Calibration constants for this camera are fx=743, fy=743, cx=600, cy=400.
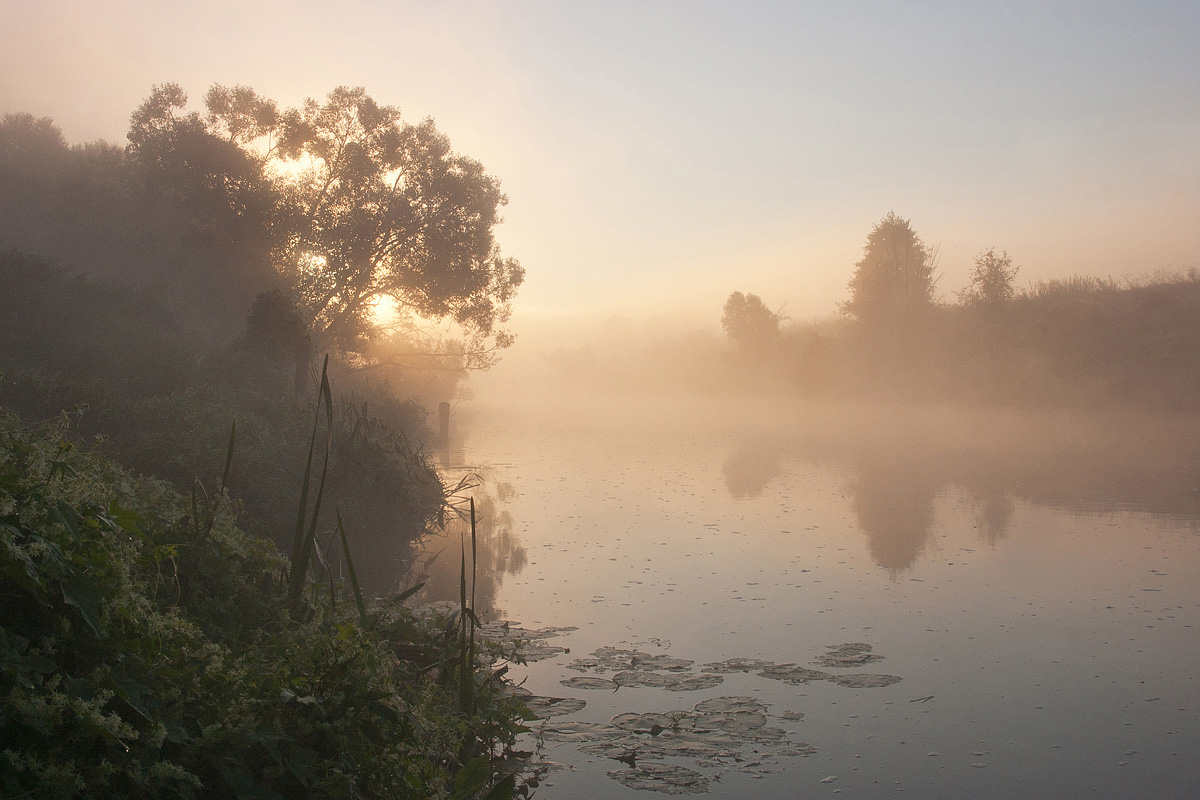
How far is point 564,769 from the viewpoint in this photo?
13.7 ft

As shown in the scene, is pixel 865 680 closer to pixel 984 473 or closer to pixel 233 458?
pixel 233 458

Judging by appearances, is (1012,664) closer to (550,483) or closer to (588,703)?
(588,703)

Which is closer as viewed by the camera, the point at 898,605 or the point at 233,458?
the point at 898,605

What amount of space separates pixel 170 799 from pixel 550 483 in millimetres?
13712

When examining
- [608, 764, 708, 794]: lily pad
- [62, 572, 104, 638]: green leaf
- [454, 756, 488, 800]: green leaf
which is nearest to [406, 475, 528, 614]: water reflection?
[608, 764, 708, 794]: lily pad

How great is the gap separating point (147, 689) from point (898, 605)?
6757 millimetres

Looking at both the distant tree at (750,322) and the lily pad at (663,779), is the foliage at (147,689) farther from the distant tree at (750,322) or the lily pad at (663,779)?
the distant tree at (750,322)

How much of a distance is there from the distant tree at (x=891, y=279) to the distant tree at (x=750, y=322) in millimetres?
8555

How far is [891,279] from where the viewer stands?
40.8 metres

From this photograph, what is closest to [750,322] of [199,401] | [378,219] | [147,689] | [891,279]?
[891,279]

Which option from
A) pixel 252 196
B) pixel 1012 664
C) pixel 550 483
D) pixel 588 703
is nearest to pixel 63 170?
pixel 252 196

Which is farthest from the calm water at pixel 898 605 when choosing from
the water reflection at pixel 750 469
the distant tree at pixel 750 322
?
the distant tree at pixel 750 322

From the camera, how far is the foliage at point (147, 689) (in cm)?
175

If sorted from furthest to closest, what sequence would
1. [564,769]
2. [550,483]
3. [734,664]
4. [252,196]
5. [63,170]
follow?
[63,170], [252,196], [550,483], [734,664], [564,769]
